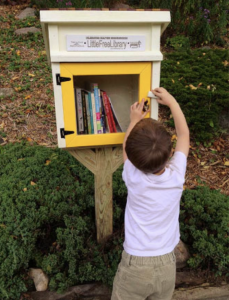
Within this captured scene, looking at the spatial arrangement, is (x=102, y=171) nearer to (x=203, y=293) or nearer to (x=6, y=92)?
(x=203, y=293)

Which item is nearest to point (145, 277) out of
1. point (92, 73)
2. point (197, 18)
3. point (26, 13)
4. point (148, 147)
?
point (148, 147)

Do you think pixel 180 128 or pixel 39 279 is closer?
pixel 180 128

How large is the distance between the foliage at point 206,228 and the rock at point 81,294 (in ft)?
2.31

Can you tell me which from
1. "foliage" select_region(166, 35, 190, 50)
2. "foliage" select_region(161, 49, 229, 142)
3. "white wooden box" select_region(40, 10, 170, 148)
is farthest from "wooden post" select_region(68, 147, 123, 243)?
"foliage" select_region(166, 35, 190, 50)

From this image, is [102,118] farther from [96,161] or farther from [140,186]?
[140,186]

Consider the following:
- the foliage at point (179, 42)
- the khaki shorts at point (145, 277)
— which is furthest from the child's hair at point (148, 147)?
the foliage at point (179, 42)

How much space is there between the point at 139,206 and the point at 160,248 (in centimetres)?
25

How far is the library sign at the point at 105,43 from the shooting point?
172cm

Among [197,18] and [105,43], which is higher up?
[105,43]

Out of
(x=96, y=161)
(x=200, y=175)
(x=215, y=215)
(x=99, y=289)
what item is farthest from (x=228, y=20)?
(x=99, y=289)

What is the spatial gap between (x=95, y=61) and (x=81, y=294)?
165cm

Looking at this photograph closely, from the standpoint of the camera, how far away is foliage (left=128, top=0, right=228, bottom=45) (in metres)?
5.74

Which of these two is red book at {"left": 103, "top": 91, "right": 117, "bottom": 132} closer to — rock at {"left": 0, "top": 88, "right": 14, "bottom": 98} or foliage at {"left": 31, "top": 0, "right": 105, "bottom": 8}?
rock at {"left": 0, "top": 88, "right": 14, "bottom": 98}

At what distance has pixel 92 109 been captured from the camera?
2006 mm
